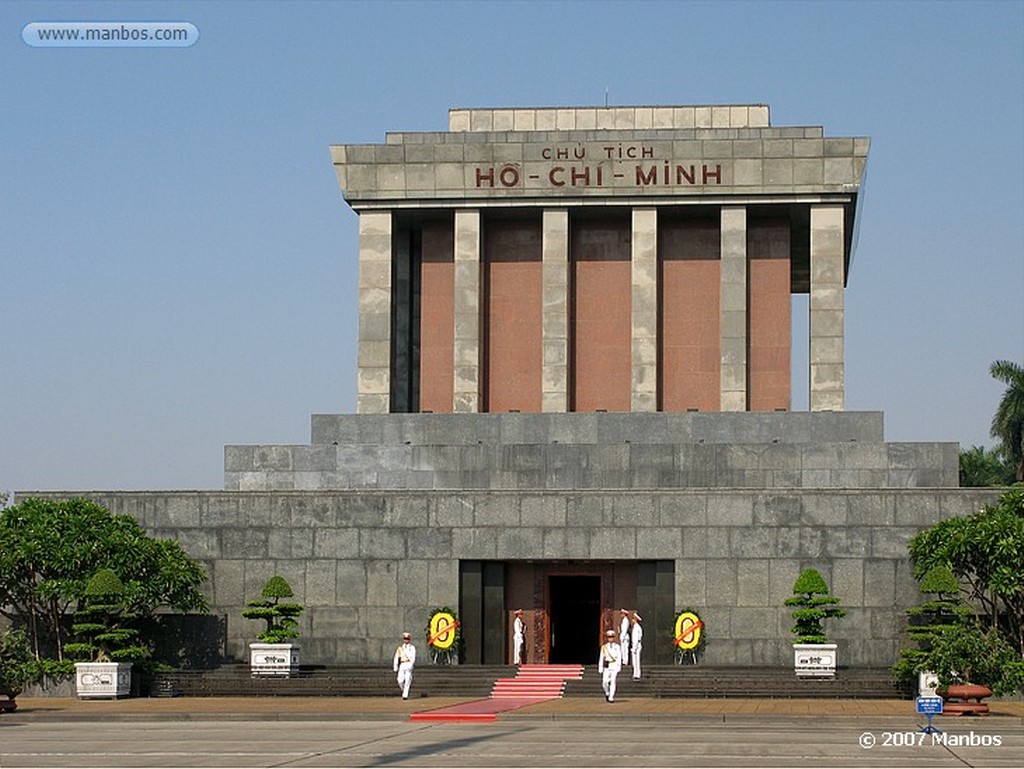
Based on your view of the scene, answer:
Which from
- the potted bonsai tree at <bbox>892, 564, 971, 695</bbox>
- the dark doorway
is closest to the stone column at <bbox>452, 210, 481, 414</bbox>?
the dark doorway

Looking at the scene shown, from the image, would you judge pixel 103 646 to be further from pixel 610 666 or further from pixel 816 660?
pixel 816 660

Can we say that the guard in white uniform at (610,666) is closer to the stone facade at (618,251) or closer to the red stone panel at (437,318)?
the stone facade at (618,251)

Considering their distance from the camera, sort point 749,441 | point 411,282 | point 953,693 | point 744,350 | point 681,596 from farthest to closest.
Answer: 1. point 411,282
2. point 744,350
3. point 749,441
4. point 681,596
5. point 953,693

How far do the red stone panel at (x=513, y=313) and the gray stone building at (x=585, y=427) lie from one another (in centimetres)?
7

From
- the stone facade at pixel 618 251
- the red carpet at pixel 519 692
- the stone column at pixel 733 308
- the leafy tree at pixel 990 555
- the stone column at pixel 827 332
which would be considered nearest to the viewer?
the red carpet at pixel 519 692

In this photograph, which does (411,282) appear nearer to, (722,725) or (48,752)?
(722,725)

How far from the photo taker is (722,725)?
1353 inches

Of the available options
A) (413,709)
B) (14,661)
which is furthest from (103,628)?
(413,709)

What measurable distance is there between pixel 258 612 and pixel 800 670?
44.2 ft

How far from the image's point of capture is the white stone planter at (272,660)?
44.4 m

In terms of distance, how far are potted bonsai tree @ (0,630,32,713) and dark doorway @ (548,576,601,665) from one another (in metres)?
13.8

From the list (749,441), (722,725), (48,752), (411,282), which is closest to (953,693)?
(722,725)

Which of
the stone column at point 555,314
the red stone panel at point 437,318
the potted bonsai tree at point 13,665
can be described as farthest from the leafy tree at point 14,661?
the stone column at point 555,314

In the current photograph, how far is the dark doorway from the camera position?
1889 inches
